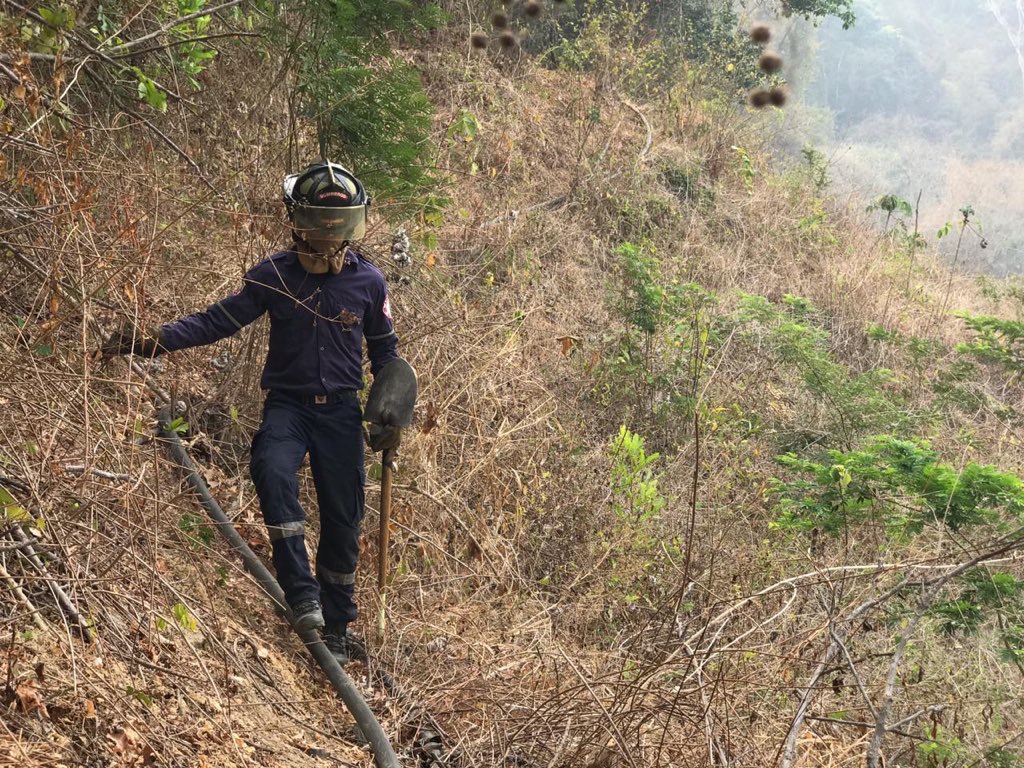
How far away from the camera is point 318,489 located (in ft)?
13.7

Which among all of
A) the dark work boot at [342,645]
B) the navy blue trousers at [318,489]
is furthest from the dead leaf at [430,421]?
the dark work boot at [342,645]

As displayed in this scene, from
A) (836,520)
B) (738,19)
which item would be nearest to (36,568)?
(836,520)

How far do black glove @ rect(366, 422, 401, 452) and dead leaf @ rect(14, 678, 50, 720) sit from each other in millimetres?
1800

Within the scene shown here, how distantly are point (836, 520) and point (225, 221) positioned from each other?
3.85 metres

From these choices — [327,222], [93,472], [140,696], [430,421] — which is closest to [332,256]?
[327,222]

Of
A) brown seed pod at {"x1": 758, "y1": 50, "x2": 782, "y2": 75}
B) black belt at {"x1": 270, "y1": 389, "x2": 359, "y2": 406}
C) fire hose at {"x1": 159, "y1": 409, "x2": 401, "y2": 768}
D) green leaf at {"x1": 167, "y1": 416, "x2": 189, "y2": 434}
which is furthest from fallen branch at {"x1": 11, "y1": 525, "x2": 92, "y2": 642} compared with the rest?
brown seed pod at {"x1": 758, "y1": 50, "x2": 782, "y2": 75}

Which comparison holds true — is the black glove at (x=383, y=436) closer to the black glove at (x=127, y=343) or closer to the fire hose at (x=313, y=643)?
the fire hose at (x=313, y=643)

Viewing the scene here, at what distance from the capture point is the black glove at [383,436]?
421 cm

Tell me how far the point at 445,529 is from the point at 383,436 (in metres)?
1.20

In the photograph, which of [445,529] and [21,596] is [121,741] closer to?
[21,596]

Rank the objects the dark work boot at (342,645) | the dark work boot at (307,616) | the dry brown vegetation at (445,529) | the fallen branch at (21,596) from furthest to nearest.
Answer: the dark work boot at (342,645)
the dark work boot at (307,616)
the dry brown vegetation at (445,529)
the fallen branch at (21,596)

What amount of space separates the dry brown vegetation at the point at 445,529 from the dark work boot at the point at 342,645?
88 mm

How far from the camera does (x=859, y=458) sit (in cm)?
550

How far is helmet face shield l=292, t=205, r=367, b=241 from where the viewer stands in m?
3.91
